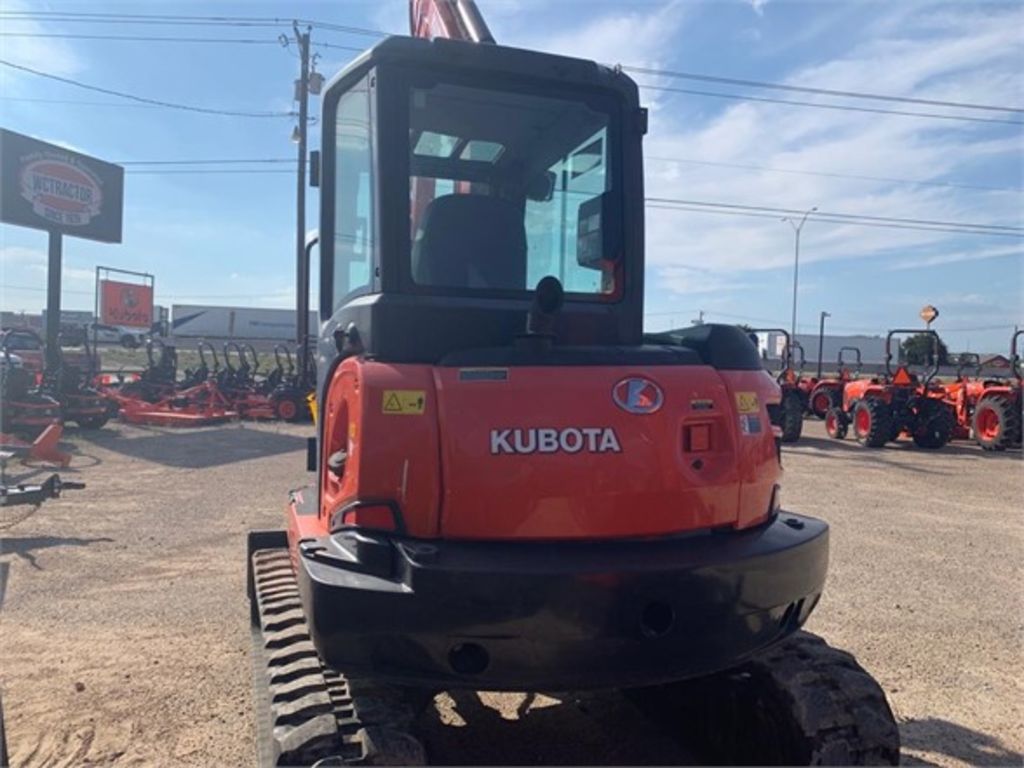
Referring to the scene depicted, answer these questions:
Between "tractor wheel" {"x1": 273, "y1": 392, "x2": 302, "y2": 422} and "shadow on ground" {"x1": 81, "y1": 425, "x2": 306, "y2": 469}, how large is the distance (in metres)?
1.87

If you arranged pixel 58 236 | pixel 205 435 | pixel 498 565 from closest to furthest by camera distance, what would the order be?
pixel 498 565, pixel 205 435, pixel 58 236

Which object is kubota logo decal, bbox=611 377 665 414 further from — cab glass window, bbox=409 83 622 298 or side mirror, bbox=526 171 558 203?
side mirror, bbox=526 171 558 203

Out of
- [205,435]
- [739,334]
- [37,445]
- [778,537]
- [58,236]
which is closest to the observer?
[778,537]

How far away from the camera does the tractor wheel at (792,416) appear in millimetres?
17859

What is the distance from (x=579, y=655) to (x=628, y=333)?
1.37 metres

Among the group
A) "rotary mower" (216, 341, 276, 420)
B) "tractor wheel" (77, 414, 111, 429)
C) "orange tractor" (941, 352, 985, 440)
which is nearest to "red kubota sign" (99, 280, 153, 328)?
"rotary mower" (216, 341, 276, 420)

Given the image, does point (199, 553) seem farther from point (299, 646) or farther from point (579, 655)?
point (579, 655)

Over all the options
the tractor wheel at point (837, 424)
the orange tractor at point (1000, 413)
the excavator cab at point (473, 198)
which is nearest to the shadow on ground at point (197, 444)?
the excavator cab at point (473, 198)

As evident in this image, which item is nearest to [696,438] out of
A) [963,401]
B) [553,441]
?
[553,441]

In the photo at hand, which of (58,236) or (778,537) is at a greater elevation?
(58,236)

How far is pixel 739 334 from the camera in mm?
3285

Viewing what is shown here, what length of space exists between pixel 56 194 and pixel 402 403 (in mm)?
25309

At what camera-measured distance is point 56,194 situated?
23812mm

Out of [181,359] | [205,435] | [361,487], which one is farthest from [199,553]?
[181,359]
